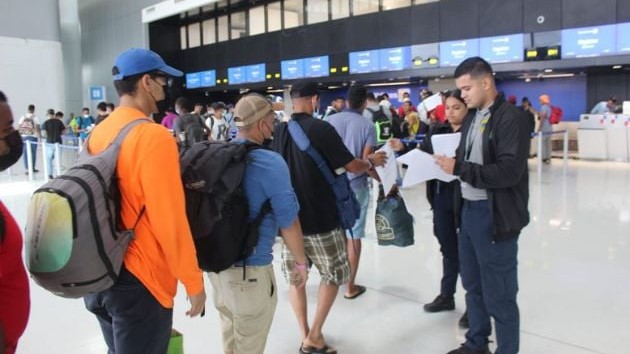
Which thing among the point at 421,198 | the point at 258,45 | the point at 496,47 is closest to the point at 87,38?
the point at 258,45

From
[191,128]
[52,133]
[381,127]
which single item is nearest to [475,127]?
[381,127]

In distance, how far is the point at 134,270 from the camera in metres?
1.71

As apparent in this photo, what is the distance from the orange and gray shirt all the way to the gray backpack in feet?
0.16

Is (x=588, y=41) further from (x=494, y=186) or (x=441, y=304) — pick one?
(x=494, y=186)

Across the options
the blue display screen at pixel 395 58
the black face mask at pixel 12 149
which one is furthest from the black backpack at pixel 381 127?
the blue display screen at pixel 395 58

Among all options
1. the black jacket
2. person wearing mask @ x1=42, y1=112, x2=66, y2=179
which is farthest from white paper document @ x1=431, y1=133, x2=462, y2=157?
person wearing mask @ x1=42, y1=112, x2=66, y2=179

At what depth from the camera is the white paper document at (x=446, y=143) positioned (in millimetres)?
2906

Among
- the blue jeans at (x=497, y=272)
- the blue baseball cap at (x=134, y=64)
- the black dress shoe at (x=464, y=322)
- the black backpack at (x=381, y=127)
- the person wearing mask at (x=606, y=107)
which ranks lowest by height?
the black dress shoe at (x=464, y=322)

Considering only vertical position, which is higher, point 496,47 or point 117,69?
point 496,47

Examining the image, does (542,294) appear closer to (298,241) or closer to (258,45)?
(298,241)

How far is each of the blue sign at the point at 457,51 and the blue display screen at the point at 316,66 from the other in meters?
3.54

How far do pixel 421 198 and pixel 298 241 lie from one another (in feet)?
20.5

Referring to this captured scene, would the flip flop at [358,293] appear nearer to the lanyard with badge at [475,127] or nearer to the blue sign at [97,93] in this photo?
the lanyard with badge at [475,127]

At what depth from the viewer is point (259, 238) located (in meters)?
2.10
